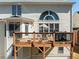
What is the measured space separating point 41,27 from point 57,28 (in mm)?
1529

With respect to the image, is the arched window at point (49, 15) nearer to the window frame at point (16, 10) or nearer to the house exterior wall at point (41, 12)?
the house exterior wall at point (41, 12)

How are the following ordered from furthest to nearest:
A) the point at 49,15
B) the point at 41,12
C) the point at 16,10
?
1. the point at 49,15
2. the point at 16,10
3. the point at 41,12

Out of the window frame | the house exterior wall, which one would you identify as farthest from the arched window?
the window frame

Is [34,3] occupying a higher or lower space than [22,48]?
higher

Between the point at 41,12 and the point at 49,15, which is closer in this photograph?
the point at 41,12

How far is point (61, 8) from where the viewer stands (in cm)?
2530

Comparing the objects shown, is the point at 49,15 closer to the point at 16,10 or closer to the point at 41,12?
the point at 41,12

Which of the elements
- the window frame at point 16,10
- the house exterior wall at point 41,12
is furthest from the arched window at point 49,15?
Answer: the window frame at point 16,10

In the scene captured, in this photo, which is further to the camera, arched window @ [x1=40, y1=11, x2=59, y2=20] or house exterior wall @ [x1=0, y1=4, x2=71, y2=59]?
arched window @ [x1=40, y1=11, x2=59, y2=20]

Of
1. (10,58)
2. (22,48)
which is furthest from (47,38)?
(10,58)

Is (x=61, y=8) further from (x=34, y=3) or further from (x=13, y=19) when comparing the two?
(x=13, y=19)

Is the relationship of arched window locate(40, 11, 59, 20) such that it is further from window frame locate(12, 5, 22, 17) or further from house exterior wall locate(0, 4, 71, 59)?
window frame locate(12, 5, 22, 17)

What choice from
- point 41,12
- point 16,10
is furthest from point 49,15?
point 16,10

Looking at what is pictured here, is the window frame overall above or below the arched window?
above
